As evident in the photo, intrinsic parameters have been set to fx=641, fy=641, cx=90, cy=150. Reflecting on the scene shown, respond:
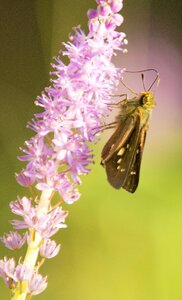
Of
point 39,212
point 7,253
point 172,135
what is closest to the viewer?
point 39,212

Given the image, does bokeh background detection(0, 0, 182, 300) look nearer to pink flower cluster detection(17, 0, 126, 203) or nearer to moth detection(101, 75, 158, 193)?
moth detection(101, 75, 158, 193)

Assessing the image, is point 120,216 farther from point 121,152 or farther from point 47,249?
point 47,249

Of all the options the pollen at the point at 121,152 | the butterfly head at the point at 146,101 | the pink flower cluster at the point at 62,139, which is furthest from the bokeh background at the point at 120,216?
the pink flower cluster at the point at 62,139

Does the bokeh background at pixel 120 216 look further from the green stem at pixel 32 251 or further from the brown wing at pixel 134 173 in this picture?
the green stem at pixel 32 251

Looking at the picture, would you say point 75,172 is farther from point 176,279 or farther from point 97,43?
point 176,279

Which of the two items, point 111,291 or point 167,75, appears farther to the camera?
point 167,75

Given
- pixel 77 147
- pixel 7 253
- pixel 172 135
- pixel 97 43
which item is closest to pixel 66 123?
pixel 77 147

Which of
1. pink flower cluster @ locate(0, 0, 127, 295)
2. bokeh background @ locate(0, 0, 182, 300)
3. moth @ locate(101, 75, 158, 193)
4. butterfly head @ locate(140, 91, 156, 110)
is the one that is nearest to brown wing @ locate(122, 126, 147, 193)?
moth @ locate(101, 75, 158, 193)

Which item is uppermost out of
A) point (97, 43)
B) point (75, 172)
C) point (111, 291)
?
point (97, 43)
